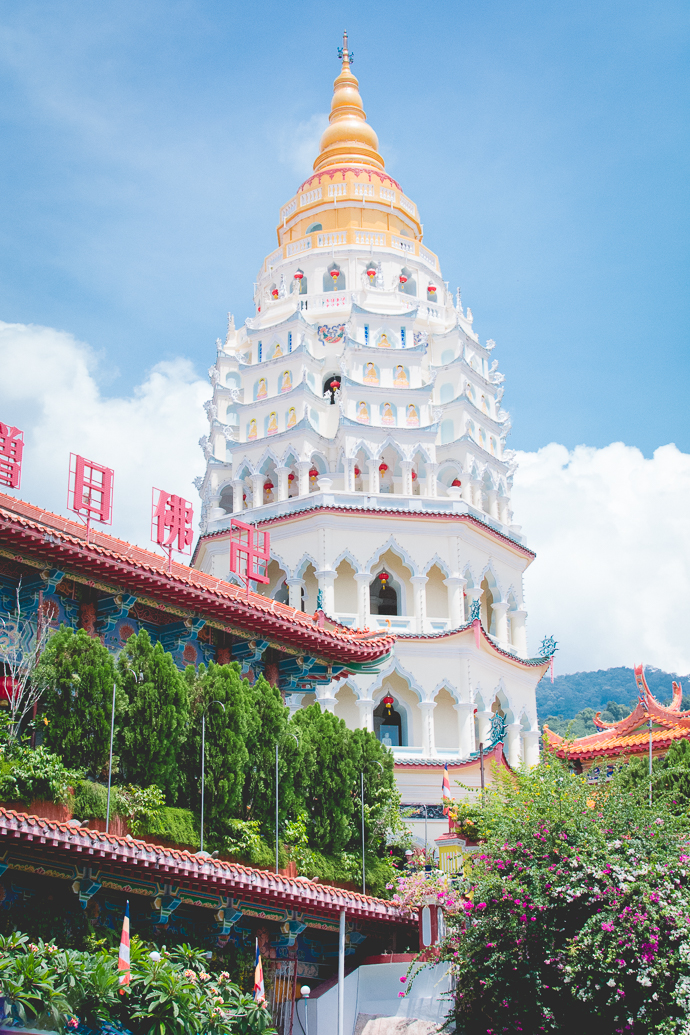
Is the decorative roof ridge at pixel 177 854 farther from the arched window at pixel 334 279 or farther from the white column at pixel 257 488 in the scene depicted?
the arched window at pixel 334 279

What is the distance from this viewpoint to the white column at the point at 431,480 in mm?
38500

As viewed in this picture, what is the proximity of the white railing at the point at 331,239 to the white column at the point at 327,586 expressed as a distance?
13.6 metres

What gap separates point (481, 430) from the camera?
4122 cm

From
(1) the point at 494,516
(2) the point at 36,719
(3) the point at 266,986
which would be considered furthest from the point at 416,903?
(1) the point at 494,516

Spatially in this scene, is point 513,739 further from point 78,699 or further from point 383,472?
point 78,699

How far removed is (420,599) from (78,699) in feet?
62.9

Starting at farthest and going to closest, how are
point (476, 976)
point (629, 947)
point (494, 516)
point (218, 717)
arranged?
point (494, 516) → point (218, 717) → point (476, 976) → point (629, 947)

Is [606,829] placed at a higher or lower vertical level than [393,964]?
higher

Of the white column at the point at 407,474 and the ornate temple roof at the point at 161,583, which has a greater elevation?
the white column at the point at 407,474

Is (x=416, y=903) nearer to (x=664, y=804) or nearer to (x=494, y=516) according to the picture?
(x=664, y=804)

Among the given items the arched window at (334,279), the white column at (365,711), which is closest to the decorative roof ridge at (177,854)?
the white column at (365,711)

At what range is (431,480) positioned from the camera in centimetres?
3866

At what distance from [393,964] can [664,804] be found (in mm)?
5533

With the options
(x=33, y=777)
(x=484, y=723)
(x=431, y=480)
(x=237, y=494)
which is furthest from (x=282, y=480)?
(x=33, y=777)
